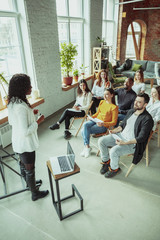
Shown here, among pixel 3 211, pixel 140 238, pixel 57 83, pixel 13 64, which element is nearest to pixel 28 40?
pixel 13 64

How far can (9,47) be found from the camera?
371 centimetres

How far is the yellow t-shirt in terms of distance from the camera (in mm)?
3117

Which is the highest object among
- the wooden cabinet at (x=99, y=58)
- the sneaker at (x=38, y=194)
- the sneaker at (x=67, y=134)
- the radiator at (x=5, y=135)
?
the wooden cabinet at (x=99, y=58)

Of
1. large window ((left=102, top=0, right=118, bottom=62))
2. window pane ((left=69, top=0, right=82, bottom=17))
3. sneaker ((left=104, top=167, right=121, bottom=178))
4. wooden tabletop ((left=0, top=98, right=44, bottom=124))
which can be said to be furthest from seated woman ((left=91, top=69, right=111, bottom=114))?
large window ((left=102, top=0, right=118, bottom=62))

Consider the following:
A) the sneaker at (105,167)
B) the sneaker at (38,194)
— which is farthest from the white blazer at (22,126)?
the sneaker at (105,167)

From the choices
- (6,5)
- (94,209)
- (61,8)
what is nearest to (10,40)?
(6,5)

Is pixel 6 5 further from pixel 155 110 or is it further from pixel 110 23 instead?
pixel 110 23

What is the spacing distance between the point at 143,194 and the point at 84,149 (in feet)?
4.22

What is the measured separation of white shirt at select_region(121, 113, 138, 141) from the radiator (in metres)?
2.27

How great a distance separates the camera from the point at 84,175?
281 cm

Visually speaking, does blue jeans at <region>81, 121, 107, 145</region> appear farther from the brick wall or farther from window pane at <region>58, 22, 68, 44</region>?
the brick wall

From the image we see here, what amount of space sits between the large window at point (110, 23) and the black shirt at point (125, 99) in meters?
4.55

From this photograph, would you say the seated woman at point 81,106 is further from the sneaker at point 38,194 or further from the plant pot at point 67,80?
the sneaker at point 38,194

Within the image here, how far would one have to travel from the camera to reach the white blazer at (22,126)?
1817 mm
